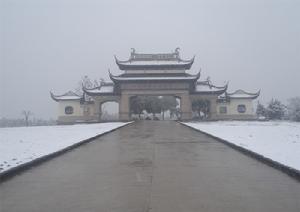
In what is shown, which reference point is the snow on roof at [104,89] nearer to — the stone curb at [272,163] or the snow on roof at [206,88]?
the snow on roof at [206,88]

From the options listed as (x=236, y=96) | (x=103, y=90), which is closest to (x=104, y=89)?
(x=103, y=90)

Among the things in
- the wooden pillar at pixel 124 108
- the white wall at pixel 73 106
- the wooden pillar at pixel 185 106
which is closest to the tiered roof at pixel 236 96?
the wooden pillar at pixel 185 106

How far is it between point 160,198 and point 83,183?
70.9 inches

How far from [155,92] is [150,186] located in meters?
43.2

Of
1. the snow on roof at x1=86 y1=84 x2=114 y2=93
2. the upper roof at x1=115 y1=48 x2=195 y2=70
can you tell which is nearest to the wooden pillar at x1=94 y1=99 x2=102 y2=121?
the snow on roof at x1=86 y1=84 x2=114 y2=93

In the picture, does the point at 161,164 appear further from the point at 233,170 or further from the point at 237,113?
the point at 237,113

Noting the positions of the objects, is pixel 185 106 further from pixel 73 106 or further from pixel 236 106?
pixel 73 106

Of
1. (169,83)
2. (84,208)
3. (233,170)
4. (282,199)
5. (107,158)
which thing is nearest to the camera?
(84,208)

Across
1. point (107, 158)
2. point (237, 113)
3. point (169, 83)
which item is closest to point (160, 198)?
point (107, 158)

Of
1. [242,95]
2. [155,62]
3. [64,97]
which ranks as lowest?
[64,97]

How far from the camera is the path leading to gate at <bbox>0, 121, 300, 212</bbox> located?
5.18 meters

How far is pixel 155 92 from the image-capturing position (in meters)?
49.5

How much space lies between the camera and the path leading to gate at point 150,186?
5180 mm

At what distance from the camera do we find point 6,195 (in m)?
5.86
